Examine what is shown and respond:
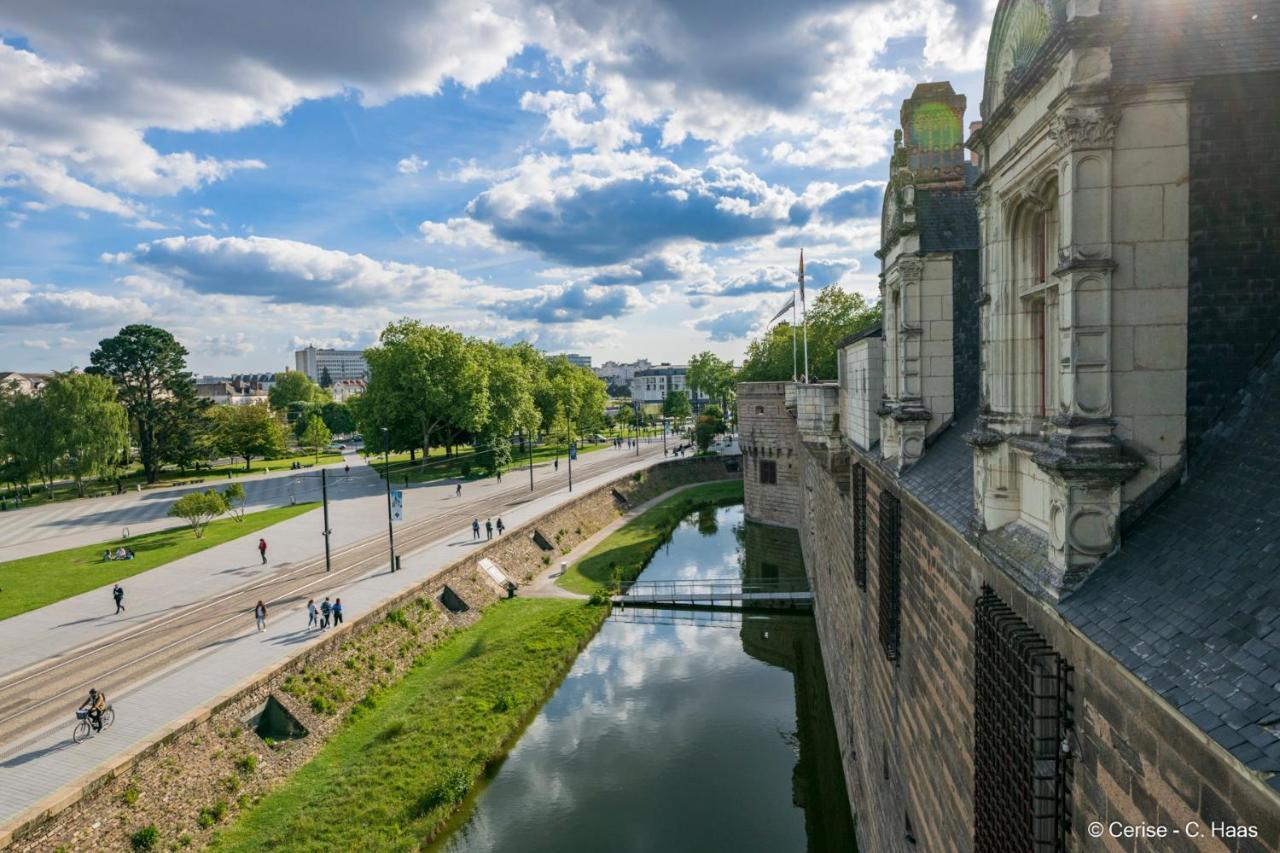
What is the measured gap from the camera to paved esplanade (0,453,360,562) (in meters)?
36.5

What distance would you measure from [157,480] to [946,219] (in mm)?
65853

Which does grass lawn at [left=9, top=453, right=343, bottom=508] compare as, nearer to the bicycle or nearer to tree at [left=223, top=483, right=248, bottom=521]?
tree at [left=223, top=483, right=248, bottom=521]

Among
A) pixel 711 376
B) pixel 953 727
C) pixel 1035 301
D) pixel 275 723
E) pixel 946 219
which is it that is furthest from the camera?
pixel 711 376

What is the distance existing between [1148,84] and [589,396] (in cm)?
8535

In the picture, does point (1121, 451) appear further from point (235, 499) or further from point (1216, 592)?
point (235, 499)

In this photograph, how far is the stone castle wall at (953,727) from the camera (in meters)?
3.48

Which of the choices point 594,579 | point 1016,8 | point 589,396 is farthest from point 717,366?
point 1016,8

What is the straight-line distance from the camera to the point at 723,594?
31.5 meters

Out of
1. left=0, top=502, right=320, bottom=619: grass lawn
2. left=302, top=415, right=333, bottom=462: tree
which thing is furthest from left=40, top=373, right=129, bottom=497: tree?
left=302, top=415, right=333, bottom=462: tree

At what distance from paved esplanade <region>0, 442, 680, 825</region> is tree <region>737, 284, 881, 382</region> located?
26.6 m

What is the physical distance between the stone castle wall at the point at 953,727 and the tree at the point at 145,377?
60.0 meters

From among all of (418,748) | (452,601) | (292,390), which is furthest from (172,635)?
(292,390)

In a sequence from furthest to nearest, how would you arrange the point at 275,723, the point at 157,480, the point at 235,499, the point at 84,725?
the point at 157,480, the point at 235,499, the point at 275,723, the point at 84,725

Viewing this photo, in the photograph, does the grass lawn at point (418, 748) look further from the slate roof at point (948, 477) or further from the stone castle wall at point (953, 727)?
the slate roof at point (948, 477)
